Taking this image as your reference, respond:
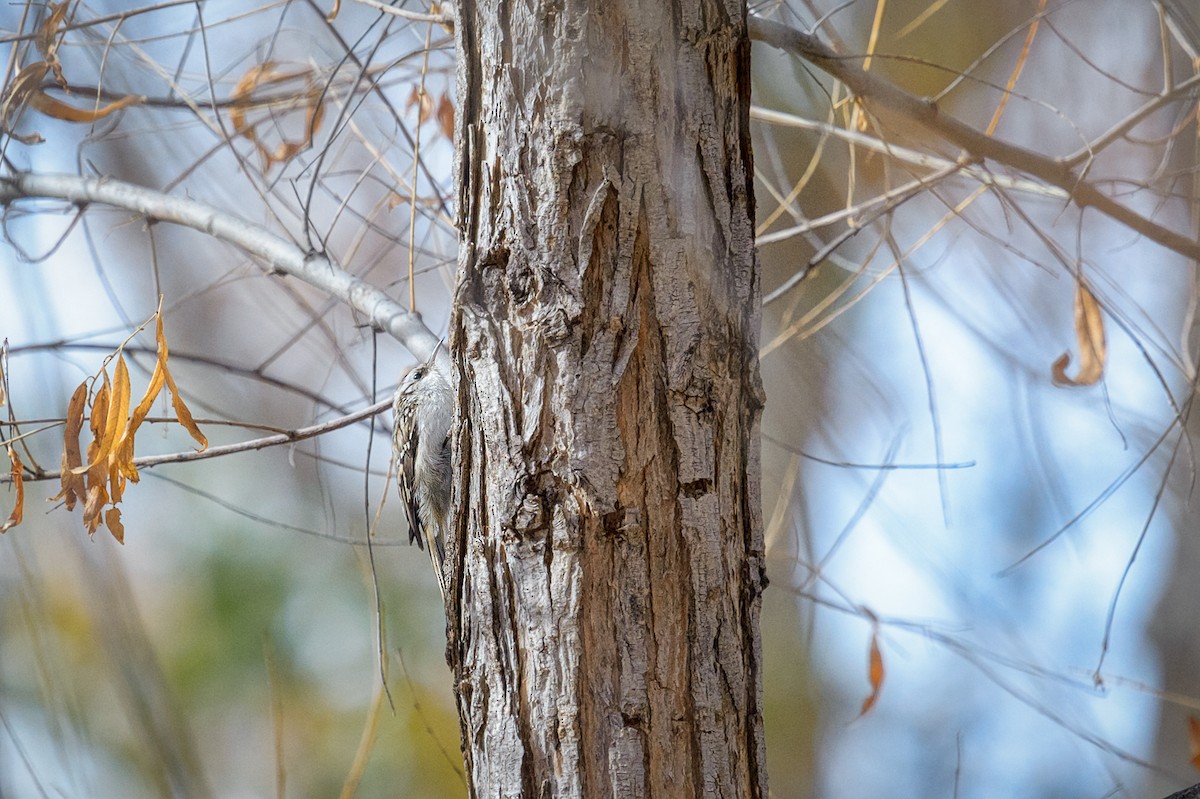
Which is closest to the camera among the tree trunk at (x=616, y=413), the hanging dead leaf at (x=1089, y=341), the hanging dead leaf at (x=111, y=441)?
the tree trunk at (x=616, y=413)

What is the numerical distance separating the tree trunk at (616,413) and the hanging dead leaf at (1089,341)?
3.37 ft

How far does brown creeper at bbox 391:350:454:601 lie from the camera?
214cm

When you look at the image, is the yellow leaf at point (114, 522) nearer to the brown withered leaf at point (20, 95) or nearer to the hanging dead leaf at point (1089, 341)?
the brown withered leaf at point (20, 95)

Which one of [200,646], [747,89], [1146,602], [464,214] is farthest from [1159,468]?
[200,646]

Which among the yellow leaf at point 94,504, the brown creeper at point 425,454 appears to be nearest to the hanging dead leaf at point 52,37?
the yellow leaf at point 94,504

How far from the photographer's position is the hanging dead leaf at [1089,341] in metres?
1.71

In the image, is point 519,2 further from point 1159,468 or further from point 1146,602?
point 1146,602

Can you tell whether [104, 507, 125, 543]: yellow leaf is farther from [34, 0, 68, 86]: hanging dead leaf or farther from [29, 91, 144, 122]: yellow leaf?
[29, 91, 144, 122]: yellow leaf

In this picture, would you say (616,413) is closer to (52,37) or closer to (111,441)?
(111,441)

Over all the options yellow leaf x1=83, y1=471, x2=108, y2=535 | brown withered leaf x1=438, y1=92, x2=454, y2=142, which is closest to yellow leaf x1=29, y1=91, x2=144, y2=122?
brown withered leaf x1=438, y1=92, x2=454, y2=142

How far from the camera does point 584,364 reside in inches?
37.8

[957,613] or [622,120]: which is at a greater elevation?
[622,120]

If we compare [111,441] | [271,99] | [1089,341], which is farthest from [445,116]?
[1089,341]

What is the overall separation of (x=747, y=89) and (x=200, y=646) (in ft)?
12.0
